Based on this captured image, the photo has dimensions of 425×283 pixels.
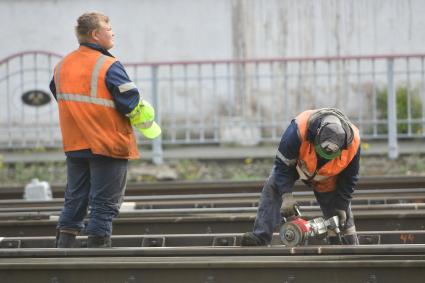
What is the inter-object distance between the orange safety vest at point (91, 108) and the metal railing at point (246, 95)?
686cm

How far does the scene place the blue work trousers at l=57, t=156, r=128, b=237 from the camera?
7.18 m

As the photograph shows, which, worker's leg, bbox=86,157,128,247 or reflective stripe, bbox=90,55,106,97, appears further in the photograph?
worker's leg, bbox=86,157,128,247

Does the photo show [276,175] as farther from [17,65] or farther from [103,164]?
[17,65]

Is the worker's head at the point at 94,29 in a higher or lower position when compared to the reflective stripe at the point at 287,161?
higher

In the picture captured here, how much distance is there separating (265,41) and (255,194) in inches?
265

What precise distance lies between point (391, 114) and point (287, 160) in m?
7.33

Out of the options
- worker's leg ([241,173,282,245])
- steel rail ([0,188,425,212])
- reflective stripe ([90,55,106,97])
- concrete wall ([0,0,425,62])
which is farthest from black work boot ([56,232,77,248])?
concrete wall ([0,0,425,62])

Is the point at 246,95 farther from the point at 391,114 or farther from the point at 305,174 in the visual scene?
the point at 305,174

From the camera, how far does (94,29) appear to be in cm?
717

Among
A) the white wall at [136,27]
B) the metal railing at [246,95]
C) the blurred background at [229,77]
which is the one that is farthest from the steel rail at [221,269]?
the white wall at [136,27]

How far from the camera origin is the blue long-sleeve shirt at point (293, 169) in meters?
6.78

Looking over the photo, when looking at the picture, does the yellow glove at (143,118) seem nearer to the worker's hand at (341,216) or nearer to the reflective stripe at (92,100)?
the reflective stripe at (92,100)

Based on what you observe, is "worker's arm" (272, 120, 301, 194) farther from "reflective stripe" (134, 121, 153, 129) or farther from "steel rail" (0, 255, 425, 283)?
"reflective stripe" (134, 121, 153, 129)

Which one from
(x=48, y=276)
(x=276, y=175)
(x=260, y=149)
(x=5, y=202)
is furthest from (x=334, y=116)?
(x=260, y=149)
